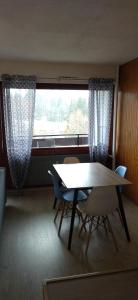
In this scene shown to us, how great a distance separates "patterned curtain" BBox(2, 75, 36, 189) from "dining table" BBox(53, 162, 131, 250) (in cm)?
108

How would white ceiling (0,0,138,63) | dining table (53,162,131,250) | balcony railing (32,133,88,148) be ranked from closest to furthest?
1. white ceiling (0,0,138,63)
2. dining table (53,162,131,250)
3. balcony railing (32,133,88,148)

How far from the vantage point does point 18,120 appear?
4.32 m

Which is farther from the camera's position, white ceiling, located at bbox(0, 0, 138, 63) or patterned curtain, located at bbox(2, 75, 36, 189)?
patterned curtain, located at bbox(2, 75, 36, 189)

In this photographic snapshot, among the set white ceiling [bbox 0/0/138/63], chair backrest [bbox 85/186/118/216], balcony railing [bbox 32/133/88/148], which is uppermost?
white ceiling [bbox 0/0/138/63]

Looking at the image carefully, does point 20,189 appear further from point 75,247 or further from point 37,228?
point 75,247

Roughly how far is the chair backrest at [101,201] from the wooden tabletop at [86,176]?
0.14 metres

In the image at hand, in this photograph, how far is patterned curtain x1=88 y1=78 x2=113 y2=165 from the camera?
4586mm

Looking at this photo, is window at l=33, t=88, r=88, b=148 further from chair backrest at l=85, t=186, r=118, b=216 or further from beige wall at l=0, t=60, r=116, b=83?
chair backrest at l=85, t=186, r=118, b=216

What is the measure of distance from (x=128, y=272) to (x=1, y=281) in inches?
57.7

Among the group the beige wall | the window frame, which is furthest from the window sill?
the beige wall

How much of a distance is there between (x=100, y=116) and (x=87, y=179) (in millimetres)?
2032

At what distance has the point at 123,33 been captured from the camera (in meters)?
2.71

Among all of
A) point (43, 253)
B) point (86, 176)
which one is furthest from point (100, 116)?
point (43, 253)

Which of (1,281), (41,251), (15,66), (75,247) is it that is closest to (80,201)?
(75,247)
